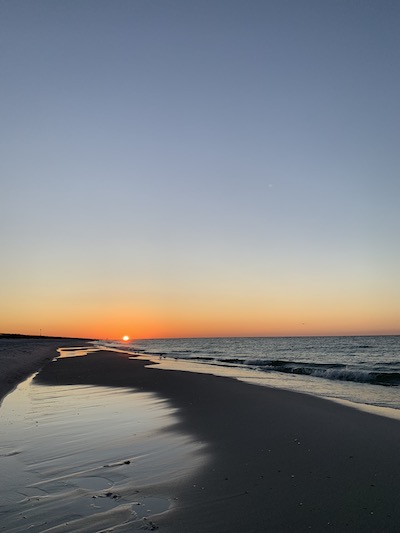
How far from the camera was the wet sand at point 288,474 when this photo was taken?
568 centimetres

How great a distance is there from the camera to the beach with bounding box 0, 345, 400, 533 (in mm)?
5660

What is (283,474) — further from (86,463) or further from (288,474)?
(86,463)

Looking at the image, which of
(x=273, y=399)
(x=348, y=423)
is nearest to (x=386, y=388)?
(x=273, y=399)

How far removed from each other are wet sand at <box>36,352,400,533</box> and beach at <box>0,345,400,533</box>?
15 millimetres

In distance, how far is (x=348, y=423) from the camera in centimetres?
1208

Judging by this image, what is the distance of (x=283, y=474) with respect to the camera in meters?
7.57

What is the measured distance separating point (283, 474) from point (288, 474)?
0.30 feet

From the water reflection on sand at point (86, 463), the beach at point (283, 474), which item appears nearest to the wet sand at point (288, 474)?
the beach at point (283, 474)

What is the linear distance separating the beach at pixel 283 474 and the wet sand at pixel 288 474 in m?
0.01

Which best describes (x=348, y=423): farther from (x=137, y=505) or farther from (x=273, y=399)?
(x=137, y=505)

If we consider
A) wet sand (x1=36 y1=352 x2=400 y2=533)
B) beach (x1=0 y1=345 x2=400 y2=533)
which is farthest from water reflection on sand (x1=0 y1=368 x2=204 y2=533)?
wet sand (x1=36 y1=352 x2=400 y2=533)

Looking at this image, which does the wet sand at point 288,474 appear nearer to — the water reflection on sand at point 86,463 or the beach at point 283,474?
the beach at point 283,474

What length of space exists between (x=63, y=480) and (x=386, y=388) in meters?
20.6

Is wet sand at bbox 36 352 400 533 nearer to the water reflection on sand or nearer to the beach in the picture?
the beach
